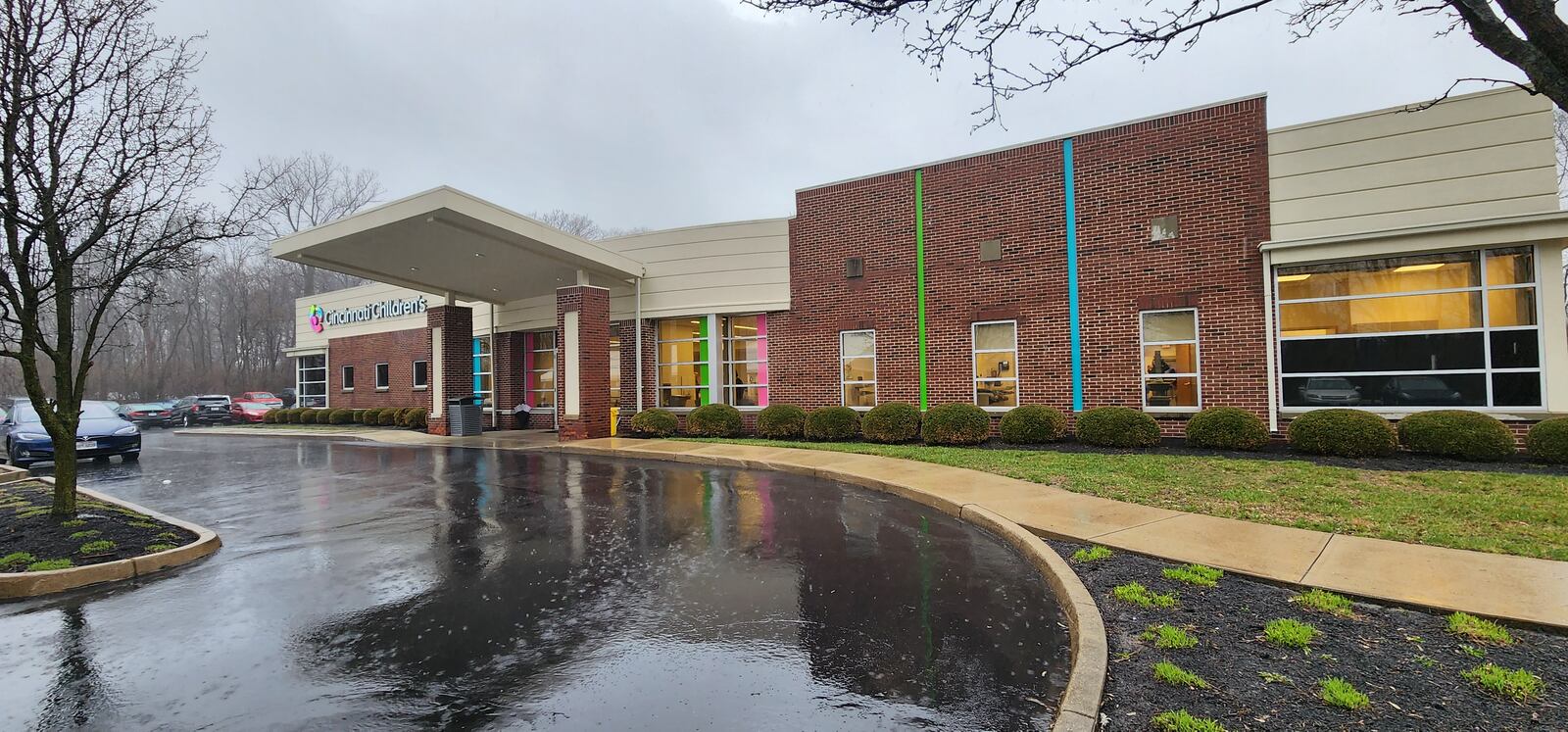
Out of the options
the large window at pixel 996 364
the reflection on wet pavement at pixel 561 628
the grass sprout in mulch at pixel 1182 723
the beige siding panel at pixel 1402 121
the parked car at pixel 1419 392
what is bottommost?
the reflection on wet pavement at pixel 561 628

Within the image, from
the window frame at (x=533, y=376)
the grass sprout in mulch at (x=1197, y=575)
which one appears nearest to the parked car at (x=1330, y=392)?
the grass sprout in mulch at (x=1197, y=575)

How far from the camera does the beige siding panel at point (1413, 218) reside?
10000mm

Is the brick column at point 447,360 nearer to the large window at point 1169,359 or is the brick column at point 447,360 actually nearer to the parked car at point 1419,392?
the large window at point 1169,359

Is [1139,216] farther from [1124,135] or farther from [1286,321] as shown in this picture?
[1286,321]

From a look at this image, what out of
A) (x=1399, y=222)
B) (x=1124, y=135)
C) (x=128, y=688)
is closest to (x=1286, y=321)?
(x=1399, y=222)

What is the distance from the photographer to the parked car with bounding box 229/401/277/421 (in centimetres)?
3102

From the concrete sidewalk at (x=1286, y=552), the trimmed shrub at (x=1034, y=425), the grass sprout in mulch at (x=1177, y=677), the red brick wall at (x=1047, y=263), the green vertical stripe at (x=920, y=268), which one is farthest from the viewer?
the green vertical stripe at (x=920, y=268)

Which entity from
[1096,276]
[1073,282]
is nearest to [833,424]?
[1073,282]

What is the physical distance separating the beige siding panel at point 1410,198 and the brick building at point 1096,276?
0.09 feet

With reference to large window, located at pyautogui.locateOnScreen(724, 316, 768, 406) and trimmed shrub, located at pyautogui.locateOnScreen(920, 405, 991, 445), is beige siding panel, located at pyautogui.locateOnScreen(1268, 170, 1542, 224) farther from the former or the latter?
large window, located at pyautogui.locateOnScreen(724, 316, 768, 406)

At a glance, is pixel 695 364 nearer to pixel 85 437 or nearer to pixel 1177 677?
pixel 85 437

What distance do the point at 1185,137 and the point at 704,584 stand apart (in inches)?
490

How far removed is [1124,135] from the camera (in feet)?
42.3

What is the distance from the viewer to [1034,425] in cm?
1255
